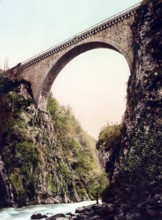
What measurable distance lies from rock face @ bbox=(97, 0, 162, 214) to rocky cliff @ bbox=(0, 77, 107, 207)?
9.29 metres

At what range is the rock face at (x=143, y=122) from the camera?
55.4 ft

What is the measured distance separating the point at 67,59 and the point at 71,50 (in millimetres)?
1584

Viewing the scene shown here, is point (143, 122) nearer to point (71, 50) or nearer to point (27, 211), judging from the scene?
point (27, 211)

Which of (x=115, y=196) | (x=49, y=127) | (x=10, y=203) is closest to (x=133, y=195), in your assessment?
(x=115, y=196)

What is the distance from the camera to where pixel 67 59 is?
29812 millimetres

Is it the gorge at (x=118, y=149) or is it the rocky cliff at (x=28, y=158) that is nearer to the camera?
the gorge at (x=118, y=149)

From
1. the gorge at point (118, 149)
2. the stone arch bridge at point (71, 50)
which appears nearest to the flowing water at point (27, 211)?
the gorge at point (118, 149)

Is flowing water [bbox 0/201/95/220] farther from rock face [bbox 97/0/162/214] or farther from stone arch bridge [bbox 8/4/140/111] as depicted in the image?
stone arch bridge [bbox 8/4/140/111]

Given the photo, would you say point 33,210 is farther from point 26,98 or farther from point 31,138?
point 26,98

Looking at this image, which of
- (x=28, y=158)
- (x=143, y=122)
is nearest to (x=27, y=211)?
(x=28, y=158)

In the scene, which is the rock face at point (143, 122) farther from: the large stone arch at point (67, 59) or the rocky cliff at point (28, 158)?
the rocky cliff at point (28, 158)

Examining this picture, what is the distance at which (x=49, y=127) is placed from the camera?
33406 mm

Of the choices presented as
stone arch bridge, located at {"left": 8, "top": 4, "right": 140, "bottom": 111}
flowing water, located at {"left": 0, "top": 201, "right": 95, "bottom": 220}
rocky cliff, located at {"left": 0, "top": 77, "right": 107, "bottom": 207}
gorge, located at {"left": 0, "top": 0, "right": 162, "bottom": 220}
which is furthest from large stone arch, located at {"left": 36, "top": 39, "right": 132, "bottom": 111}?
flowing water, located at {"left": 0, "top": 201, "right": 95, "bottom": 220}

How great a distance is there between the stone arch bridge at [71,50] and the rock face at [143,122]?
1074mm
